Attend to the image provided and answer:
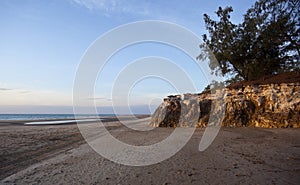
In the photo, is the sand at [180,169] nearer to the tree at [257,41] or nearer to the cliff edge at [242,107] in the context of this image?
the cliff edge at [242,107]

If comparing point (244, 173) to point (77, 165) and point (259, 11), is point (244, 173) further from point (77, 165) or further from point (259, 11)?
point (259, 11)

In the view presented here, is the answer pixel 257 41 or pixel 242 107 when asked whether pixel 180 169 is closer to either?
pixel 242 107

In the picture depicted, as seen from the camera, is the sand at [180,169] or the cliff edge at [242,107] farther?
the cliff edge at [242,107]

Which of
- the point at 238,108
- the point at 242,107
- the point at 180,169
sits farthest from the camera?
the point at 238,108

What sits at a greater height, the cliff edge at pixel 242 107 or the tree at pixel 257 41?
the tree at pixel 257 41

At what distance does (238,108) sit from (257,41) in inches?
327

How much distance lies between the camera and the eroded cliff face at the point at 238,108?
453 inches

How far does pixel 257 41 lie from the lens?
687 inches

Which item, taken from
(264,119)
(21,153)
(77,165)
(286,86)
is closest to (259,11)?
(286,86)

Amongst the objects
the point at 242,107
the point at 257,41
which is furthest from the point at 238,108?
the point at 257,41

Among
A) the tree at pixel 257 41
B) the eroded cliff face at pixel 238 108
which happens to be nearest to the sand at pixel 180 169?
the eroded cliff face at pixel 238 108

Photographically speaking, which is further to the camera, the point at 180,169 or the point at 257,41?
the point at 257,41

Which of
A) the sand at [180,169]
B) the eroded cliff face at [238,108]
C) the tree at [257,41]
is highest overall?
the tree at [257,41]

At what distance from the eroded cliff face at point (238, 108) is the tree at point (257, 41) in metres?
5.75
